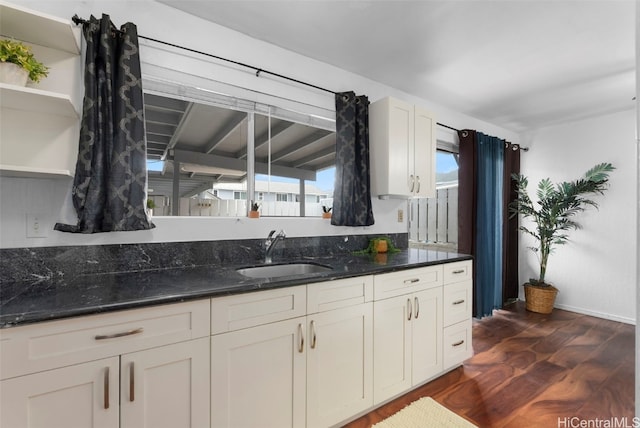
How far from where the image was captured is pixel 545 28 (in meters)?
1.99

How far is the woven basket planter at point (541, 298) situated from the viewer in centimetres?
371

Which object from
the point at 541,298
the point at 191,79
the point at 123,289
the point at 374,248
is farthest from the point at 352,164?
the point at 541,298

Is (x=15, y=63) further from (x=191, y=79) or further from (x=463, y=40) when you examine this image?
(x=463, y=40)

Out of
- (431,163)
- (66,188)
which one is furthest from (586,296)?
(66,188)

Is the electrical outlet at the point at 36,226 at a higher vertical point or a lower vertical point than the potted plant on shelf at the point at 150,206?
lower

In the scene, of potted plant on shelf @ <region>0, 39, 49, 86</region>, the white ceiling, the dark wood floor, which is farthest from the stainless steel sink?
the white ceiling

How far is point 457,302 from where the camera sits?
7.65 ft

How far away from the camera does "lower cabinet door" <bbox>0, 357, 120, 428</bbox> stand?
3.12ft

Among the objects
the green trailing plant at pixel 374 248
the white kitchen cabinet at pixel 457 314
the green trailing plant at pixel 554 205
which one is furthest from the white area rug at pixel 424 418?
the green trailing plant at pixel 554 205

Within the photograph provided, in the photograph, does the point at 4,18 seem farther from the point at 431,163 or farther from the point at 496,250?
the point at 496,250

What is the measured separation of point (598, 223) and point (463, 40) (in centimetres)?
317

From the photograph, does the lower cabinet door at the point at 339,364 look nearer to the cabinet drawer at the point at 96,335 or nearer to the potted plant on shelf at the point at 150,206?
the cabinet drawer at the point at 96,335

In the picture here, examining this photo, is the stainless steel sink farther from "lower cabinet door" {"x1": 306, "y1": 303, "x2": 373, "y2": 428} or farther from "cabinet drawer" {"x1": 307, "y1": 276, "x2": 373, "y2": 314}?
"lower cabinet door" {"x1": 306, "y1": 303, "x2": 373, "y2": 428}

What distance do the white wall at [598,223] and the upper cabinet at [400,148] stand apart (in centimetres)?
250
